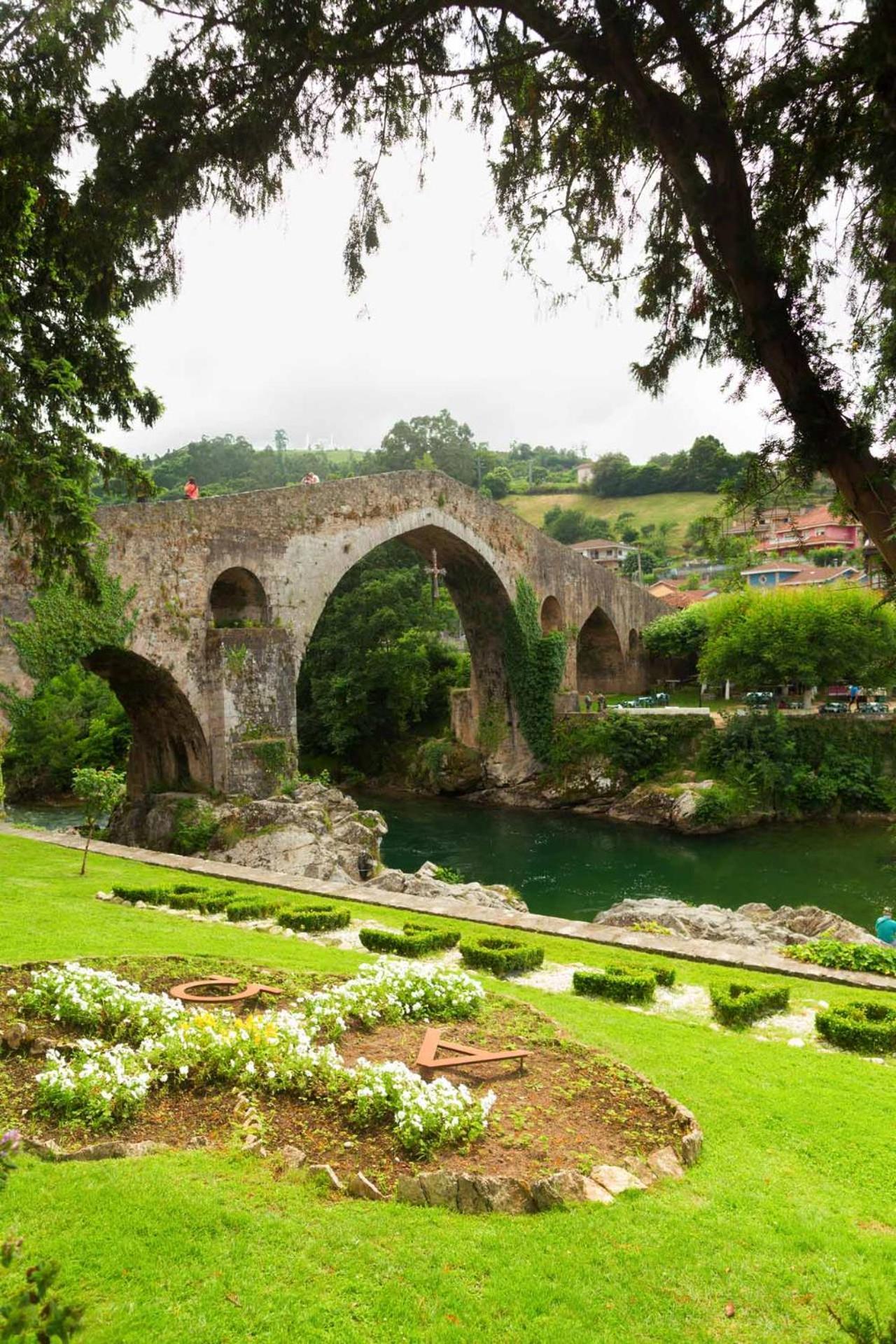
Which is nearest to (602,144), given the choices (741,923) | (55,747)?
(741,923)

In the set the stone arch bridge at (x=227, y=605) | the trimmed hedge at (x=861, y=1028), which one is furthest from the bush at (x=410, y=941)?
the stone arch bridge at (x=227, y=605)

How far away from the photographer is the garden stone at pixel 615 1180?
12.4 ft

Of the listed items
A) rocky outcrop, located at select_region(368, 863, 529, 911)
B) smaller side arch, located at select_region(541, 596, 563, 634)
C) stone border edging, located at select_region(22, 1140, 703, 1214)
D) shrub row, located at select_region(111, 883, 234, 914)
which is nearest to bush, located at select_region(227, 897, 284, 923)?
shrub row, located at select_region(111, 883, 234, 914)

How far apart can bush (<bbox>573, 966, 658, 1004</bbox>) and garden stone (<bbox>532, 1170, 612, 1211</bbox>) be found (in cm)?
350

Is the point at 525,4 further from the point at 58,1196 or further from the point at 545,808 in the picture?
the point at 545,808

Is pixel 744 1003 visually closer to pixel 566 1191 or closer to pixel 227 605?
pixel 566 1191

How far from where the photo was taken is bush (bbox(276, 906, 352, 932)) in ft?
29.6

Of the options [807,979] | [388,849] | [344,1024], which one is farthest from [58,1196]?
[388,849]

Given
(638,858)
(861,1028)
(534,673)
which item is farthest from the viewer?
(534,673)

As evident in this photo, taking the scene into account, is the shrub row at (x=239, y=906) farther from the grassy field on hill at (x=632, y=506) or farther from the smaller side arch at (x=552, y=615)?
the grassy field on hill at (x=632, y=506)

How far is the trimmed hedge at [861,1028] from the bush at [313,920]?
452cm

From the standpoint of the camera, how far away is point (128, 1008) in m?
5.20

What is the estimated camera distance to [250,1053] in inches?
185

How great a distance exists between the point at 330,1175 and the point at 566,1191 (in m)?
0.95
